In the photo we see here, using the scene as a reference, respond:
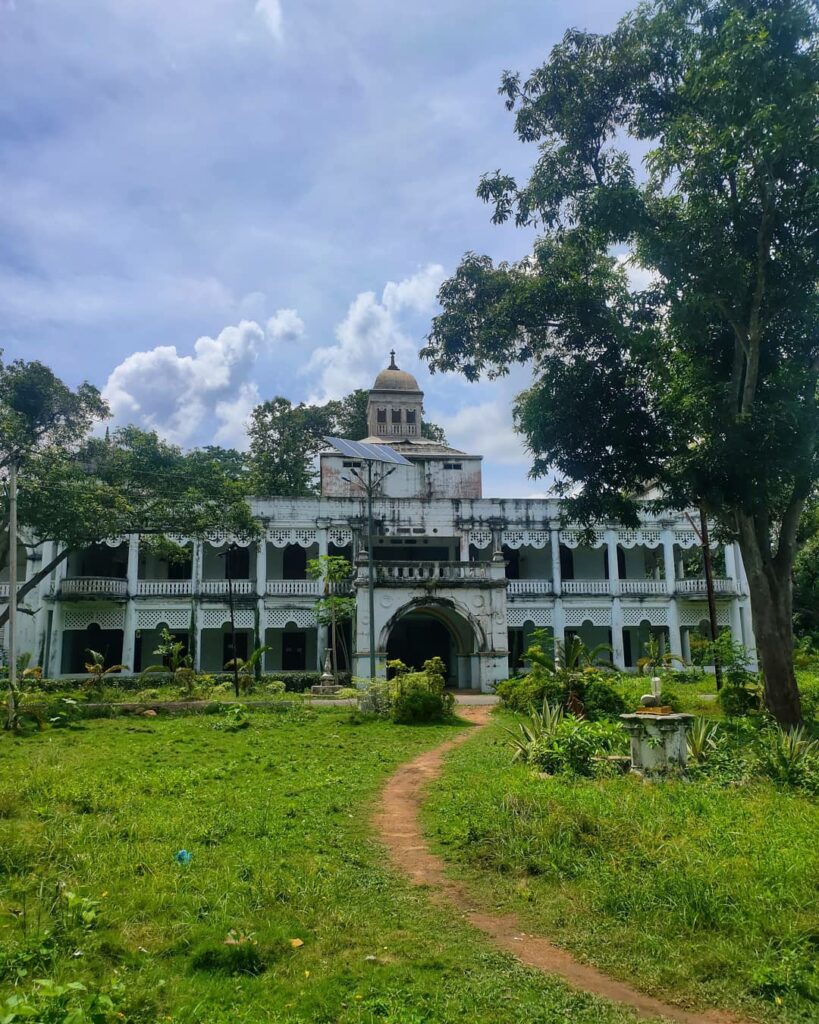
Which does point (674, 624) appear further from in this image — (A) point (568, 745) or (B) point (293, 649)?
(A) point (568, 745)

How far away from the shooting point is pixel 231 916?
4816mm

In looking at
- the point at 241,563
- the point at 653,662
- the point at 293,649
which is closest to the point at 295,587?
the point at 293,649

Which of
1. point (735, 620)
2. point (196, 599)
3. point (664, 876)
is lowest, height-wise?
point (664, 876)

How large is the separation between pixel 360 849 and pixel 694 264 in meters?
8.88

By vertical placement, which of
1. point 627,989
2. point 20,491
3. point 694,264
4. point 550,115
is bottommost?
point 627,989

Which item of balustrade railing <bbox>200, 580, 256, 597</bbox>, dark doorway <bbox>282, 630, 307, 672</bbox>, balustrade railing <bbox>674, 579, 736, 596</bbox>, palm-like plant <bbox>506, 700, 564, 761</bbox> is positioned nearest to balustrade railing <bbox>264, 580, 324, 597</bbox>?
balustrade railing <bbox>200, 580, 256, 597</bbox>

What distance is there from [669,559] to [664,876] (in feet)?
80.9

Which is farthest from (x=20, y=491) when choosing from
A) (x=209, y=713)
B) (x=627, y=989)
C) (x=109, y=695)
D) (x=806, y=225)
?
(x=627, y=989)

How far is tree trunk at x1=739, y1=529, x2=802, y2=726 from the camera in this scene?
11.7 meters

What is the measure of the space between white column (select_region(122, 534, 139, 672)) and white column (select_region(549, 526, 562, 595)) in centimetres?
1392

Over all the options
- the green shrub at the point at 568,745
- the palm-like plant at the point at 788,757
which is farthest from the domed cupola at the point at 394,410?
the palm-like plant at the point at 788,757

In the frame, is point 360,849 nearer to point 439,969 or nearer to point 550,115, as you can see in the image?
point 439,969

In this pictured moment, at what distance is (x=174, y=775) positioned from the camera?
30.0ft

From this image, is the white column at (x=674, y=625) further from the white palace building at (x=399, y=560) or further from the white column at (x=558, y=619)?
the white column at (x=558, y=619)
